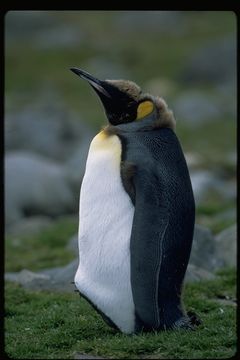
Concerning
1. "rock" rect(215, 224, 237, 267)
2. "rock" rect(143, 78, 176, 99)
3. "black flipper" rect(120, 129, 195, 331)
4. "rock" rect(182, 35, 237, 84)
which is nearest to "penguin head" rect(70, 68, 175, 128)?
"black flipper" rect(120, 129, 195, 331)

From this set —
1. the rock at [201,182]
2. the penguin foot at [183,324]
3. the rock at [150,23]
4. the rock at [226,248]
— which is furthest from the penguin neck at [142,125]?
the rock at [150,23]

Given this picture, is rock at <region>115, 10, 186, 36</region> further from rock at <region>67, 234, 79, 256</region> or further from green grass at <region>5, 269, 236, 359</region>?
green grass at <region>5, 269, 236, 359</region>

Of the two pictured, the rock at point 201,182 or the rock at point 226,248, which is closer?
the rock at point 226,248

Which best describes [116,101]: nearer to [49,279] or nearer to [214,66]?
[49,279]

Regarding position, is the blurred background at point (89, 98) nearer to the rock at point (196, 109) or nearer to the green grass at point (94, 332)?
the rock at point (196, 109)

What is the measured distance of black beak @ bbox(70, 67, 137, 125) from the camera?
6.06 m

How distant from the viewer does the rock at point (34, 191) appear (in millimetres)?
14000

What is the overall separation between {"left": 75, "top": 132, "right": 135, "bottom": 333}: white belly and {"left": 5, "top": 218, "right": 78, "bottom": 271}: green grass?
12.7ft

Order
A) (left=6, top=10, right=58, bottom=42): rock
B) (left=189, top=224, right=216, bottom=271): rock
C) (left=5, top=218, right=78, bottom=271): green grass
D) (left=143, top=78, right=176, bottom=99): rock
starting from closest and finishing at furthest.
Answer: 1. (left=189, top=224, right=216, bottom=271): rock
2. (left=5, top=218, right=78, bottom=271): green grass
3. (left=143, top=78, right=176, bottom=99): rock
4. (left=6, top=10, right=58, bottom=42): rock

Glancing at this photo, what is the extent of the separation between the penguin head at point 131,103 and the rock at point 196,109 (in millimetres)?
21427

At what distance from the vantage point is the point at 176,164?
591 cm

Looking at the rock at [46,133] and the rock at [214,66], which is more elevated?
the rock at [214,66]

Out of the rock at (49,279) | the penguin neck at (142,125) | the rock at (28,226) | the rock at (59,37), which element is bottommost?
the rock at (28,226)

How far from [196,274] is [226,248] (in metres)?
1.42
